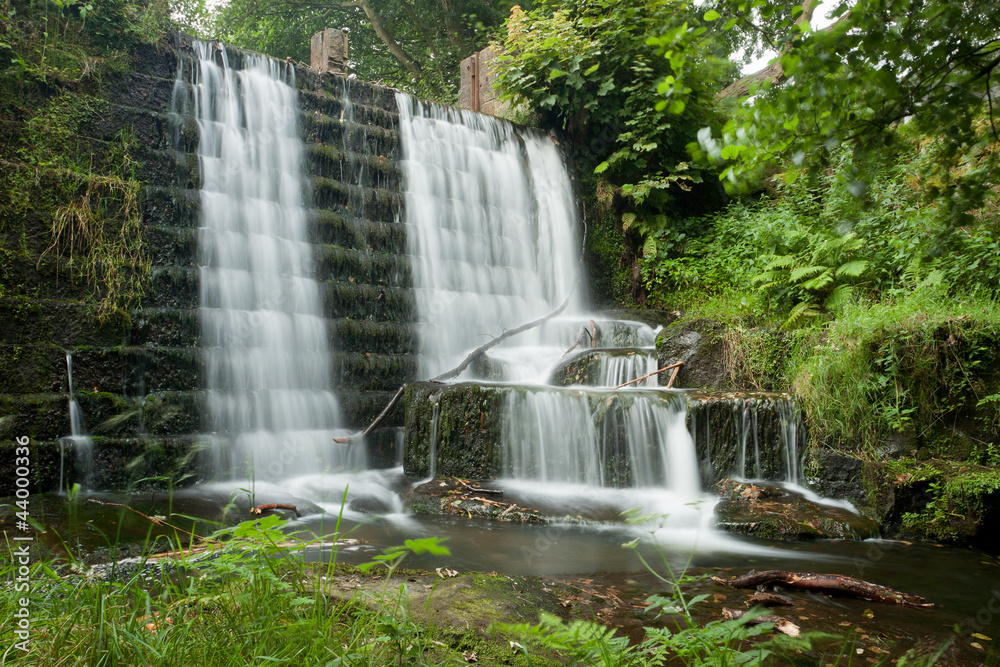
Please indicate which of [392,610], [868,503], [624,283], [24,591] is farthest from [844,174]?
[624,283]

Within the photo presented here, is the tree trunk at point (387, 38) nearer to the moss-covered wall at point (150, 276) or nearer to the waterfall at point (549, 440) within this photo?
the moss-covered wall at point (150, 276)

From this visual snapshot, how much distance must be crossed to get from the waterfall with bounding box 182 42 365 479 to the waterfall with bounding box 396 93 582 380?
1.69 meters

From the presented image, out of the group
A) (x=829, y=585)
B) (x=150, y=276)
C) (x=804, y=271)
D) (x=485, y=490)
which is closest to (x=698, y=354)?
(x=804, y=271)

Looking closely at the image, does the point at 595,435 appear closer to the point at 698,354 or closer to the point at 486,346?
the point at 698,354

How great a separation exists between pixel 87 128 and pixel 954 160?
8349 mm

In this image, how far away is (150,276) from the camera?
709 centimetres

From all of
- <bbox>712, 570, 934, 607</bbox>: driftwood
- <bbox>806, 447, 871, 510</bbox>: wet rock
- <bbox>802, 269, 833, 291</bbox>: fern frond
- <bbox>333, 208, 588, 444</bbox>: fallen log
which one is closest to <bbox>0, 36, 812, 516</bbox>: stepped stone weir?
<bbox>333, 208, 588, 444</bbox>: fallen log

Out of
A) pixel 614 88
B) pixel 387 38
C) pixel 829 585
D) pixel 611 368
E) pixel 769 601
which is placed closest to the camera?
pixel 769 601

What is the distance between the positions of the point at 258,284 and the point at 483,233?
13.1 feet

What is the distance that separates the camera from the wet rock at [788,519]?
5215 millimetres

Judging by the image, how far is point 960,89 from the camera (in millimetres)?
2498

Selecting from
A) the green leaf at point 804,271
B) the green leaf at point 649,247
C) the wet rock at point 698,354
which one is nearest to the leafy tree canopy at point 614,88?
the green leaf at point 649,247

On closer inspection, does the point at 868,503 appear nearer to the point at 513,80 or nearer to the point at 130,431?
the point at 130,431

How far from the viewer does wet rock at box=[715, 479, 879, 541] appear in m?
5.21
